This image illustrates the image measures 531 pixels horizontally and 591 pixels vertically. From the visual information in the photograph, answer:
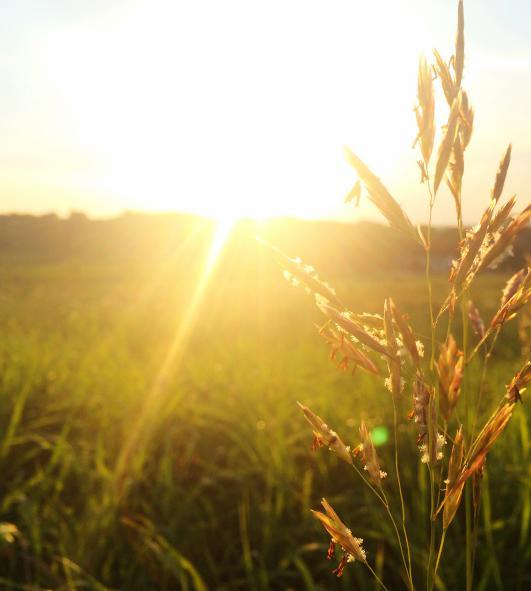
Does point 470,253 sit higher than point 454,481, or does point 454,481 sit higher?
point 470,253

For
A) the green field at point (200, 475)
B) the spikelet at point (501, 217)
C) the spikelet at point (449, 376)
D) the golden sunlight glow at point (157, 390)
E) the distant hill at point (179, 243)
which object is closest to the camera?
the spikelet at point (449, 376)

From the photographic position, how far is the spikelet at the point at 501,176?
2.47 ft

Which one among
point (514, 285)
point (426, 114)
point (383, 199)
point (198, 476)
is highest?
point (426, 114)

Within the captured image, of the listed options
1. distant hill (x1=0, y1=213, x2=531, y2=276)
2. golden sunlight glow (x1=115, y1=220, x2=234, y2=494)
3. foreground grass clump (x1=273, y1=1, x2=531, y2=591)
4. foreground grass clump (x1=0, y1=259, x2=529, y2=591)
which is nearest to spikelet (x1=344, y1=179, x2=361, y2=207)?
foreground grass clump (x1=273, y1=1, x2=531, y2=591)

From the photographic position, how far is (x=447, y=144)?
75 cm

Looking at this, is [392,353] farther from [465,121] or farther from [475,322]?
[465,121]

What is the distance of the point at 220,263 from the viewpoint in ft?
53.8

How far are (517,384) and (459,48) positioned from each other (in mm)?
396

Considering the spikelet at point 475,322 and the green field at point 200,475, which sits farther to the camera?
the green field at point 200,475

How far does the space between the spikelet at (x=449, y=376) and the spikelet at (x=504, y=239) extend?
0.12m

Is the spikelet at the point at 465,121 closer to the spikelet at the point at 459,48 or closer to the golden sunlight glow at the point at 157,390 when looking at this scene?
the spikelet at the point at 459,48

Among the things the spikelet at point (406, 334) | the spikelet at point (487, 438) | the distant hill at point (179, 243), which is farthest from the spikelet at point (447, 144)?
the distant hill at point (179, 243)

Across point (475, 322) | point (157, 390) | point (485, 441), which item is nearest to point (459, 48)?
point (475, 322)

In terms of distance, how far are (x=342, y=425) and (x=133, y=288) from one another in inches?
331
